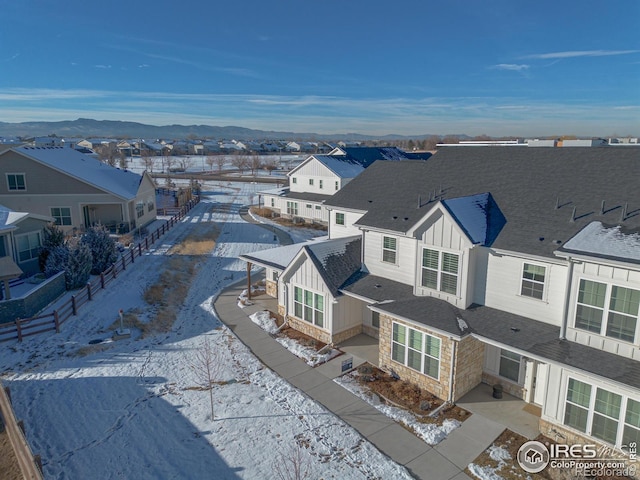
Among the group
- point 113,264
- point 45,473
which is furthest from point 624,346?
point 113,264

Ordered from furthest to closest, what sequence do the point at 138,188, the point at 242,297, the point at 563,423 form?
the point at 138,188 < the point at 242,297 < the point at 563,423

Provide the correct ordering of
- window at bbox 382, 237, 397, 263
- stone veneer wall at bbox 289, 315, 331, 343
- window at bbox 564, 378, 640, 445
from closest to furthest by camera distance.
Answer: window at bbox 564, 378, 640, 445 → window at bbox 382, 237, 397, 263 → stone veneer wall at bbox 289, 315, 331, 343

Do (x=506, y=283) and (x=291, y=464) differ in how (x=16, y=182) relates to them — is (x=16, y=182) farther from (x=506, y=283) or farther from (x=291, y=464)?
(x=506, y=283)

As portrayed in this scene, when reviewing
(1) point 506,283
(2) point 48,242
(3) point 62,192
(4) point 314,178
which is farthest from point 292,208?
(1) point 506,283

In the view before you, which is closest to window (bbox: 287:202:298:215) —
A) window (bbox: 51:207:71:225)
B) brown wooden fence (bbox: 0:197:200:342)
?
brown wooden fence (bbox: 0:197:200:342)

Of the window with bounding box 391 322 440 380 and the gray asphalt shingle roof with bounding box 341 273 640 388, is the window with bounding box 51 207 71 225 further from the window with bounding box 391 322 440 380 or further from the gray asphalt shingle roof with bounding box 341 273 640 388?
the window with bounding box 391 322 440 380

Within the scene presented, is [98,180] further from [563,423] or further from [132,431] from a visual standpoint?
[563,423]
